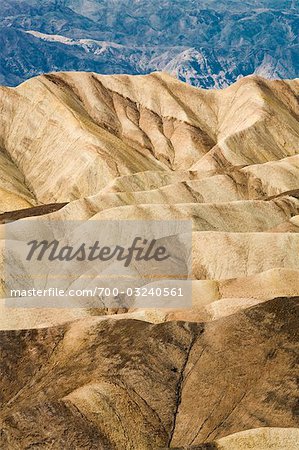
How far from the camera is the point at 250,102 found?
158m

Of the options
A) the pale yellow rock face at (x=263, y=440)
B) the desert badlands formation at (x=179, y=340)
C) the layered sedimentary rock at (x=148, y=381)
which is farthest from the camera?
the desert badlands formation at (x=179, y=340)

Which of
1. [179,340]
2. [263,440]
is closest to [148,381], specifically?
[179,340]

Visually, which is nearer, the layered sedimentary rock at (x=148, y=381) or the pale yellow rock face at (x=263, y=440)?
the pale yellow rock face at (x=263, y=440)

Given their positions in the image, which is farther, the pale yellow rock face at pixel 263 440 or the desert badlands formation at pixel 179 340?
the desert badlands formation at pixel 179 340

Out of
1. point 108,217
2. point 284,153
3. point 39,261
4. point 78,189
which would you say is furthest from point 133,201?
point 284,153

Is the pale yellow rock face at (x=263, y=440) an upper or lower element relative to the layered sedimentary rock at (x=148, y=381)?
upper

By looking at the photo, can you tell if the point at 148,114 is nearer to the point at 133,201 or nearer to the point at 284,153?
the point at 284,153

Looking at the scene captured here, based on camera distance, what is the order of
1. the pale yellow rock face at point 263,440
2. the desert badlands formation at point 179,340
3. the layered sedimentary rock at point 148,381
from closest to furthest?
the pale yellow rock face at point 263,440 < the layered sedimentary rock at point 148,381 < the desert badlands formation at point 179,340

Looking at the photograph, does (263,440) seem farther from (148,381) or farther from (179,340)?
(179,340)

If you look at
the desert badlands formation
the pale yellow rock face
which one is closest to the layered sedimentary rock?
the desert badlands formation

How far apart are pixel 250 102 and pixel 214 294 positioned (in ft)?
334

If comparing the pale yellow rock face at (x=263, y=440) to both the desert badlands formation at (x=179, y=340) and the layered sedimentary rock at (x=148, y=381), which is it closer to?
the desert badlands formation at (x=179, y=340)

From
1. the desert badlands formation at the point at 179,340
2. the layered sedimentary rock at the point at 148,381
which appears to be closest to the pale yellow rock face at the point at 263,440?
the desert badlands formation at the point at 179,340

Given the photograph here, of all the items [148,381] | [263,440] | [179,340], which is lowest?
[179,340]
